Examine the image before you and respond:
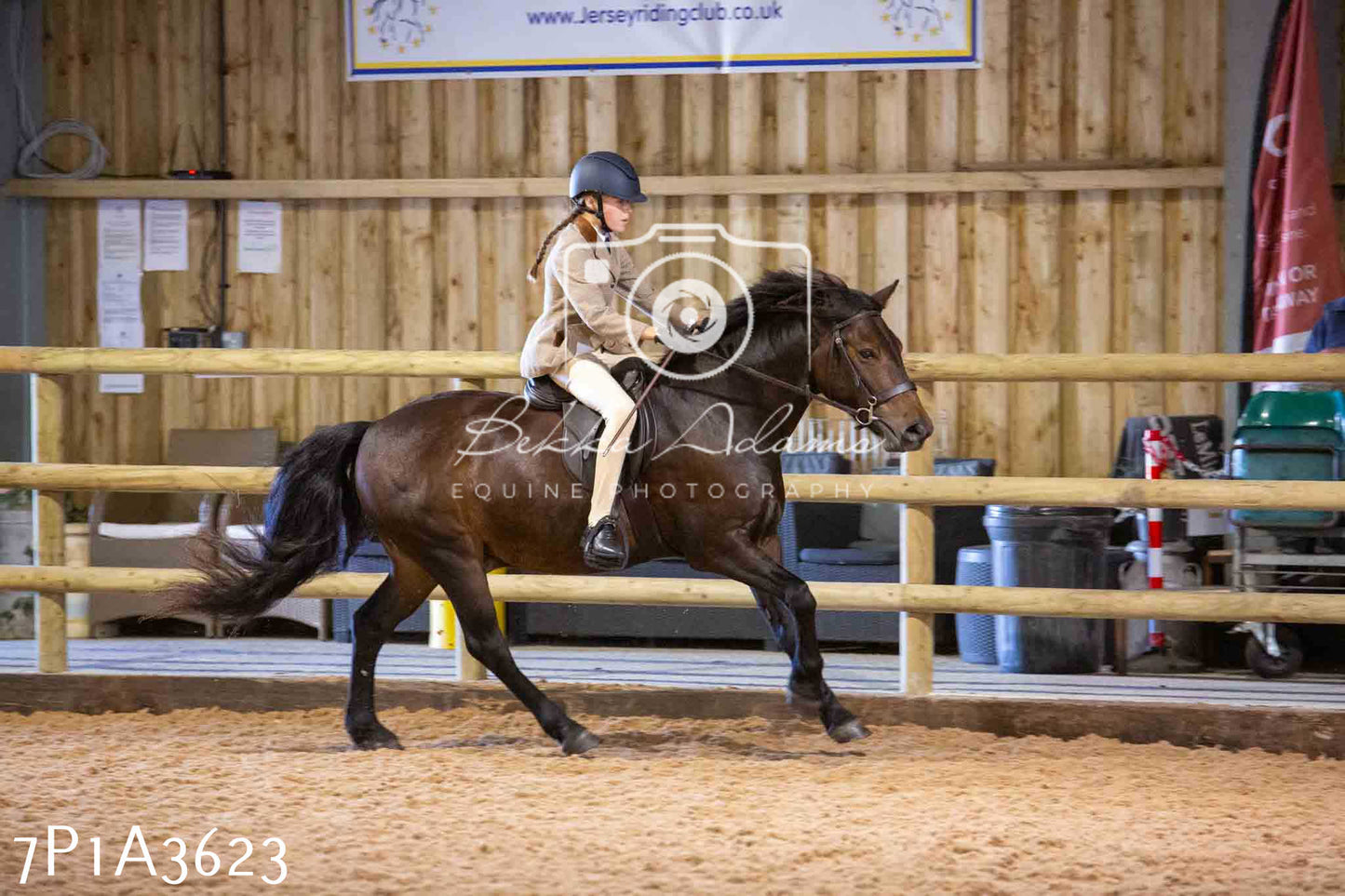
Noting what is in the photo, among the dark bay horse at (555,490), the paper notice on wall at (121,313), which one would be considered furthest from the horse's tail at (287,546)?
the paper notice on wall at (121,313)

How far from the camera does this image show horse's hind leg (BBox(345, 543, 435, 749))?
16.8ft

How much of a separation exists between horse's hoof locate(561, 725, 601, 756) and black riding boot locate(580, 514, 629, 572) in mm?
580

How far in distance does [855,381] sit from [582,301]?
95 centimetres

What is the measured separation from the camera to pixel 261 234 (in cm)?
1027

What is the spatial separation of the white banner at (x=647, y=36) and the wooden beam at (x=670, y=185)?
0.72 metres

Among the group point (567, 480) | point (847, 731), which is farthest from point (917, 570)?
point (567, 480)

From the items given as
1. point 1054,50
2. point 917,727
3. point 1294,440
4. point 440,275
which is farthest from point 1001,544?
point 440,275

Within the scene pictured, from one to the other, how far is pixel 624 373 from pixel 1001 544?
3124 mm

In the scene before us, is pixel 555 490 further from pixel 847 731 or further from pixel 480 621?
pixel 847 731

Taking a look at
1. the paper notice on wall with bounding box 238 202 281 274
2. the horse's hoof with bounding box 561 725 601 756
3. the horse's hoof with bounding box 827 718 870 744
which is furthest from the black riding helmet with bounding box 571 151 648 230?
the paper notice on wall with bounding box 238 202 281 274

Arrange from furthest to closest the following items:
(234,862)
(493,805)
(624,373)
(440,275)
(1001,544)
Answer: (440,275) < (1001,544) < (624,373) < (493,805) < (234,862)

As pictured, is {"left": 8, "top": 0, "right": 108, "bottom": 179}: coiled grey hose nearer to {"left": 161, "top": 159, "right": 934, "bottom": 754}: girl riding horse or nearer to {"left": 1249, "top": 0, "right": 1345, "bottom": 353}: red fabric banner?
{"left": 161, "top": 159, "right": 934, "bottom": 754}: girl riding horse

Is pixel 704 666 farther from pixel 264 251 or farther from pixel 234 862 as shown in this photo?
pixel 264 251

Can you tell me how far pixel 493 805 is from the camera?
4.18 metres
